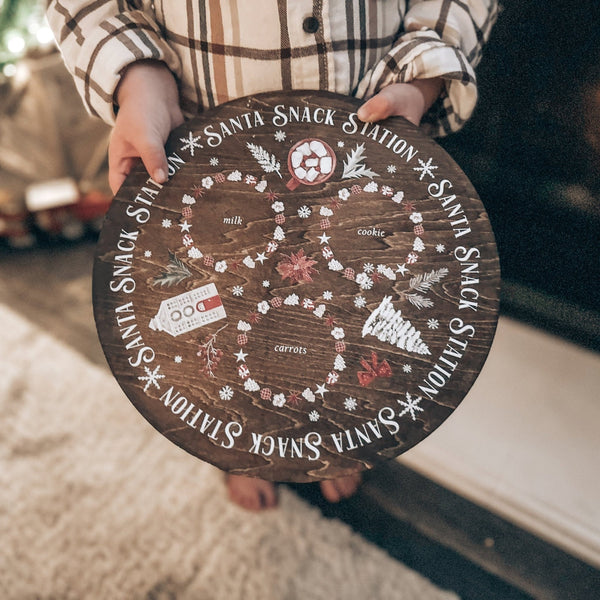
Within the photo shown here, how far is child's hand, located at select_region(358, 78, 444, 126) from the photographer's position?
24.9 inches

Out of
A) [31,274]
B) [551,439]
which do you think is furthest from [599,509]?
[31,274]

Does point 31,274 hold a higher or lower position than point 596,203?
lower

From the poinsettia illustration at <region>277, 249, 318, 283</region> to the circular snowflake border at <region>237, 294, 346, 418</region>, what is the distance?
0.03 metres

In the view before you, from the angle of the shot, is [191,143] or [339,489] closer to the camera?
[191,143]

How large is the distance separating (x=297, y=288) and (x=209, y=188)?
19 cm

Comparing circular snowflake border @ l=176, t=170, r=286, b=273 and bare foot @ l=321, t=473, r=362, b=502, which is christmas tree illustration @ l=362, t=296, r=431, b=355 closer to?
circular snowflake border @ l=176, t=170, r=286, b=273

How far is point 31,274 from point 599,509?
6.09ft

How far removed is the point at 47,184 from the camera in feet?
5.59

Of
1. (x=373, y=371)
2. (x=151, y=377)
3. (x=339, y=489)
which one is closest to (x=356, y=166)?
(x=373, y=371)

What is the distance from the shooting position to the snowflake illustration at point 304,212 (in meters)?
0.64

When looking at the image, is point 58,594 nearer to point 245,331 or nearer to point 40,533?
point 40,533

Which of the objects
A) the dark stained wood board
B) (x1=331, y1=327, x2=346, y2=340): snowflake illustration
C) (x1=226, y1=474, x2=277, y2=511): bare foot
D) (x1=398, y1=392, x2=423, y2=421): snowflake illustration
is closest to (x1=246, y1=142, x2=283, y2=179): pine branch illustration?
the dark stained wood board

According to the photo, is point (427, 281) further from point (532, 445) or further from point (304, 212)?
point (532, 445)

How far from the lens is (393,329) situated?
0.61m
